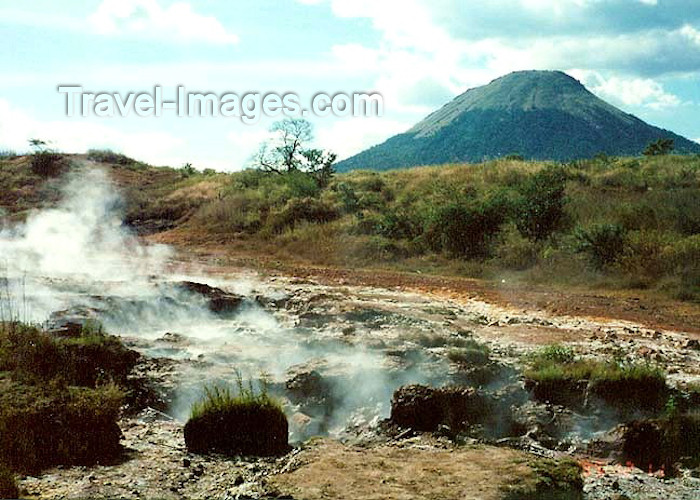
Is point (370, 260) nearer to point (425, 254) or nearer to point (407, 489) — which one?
point (425, 254)

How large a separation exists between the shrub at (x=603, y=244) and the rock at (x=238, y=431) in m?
10.4

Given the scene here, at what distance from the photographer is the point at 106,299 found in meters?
11.0

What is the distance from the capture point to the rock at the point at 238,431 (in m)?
5.73

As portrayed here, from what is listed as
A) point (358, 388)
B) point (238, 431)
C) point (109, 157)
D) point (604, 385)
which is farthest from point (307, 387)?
point (109, 157)

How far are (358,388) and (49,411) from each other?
2938 mm

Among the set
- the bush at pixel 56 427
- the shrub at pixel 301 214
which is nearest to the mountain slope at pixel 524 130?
the shrub at pixel 301 214

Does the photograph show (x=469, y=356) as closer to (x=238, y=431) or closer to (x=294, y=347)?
(x=294, y=347)

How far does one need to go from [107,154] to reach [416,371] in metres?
41.7

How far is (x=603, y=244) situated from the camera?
14867 millimetres

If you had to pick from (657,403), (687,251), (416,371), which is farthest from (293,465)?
(687,251)

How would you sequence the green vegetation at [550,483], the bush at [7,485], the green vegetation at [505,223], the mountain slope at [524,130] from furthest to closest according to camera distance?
1. the mountain slope at [524,130]
2. the green vegetation at [505,223]
3. the green vegetation at [550,483]
4. the bush at [7,485]

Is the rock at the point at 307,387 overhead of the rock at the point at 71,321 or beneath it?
beneath

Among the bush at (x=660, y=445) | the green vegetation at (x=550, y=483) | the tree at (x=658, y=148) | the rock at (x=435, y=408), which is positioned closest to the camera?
the green vegetation at (x=550, y=483)

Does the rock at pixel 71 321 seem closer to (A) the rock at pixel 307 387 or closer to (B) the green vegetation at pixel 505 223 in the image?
(A) the rock at pixel 307 387
